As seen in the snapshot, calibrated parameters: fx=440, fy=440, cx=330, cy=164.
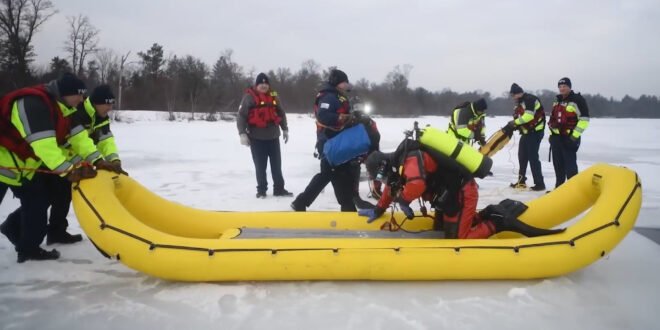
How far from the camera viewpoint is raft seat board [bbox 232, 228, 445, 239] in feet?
11.4

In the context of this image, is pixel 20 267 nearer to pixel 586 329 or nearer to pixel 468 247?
pixel 468 247

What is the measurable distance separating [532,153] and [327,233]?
4.40 m

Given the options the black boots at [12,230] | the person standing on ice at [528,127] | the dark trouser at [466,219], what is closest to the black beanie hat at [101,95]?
the black boots at [12,230]

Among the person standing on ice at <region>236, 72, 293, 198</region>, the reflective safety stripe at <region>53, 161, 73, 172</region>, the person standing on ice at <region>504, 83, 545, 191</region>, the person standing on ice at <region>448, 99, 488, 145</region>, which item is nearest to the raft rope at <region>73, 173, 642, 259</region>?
the reflective safety stripe at <region>53, 161, 73, 172</region>

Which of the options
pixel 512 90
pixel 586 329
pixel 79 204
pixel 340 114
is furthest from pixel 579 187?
pixel 79 204

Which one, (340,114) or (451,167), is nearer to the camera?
(451,167)

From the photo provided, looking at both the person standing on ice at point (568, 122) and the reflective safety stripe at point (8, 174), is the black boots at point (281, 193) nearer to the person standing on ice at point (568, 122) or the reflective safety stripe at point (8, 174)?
the reflective safety stripe at point (8, 174)

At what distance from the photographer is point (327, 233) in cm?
355

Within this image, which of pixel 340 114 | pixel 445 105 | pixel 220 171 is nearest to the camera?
pixel 340 114

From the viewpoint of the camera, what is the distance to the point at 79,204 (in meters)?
3.00

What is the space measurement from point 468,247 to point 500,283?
0.35 metres

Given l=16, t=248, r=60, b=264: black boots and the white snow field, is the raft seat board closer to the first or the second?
the white snow field

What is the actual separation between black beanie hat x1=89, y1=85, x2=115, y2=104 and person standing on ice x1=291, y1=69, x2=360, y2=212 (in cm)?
194

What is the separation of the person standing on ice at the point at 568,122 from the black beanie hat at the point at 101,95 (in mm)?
5598
